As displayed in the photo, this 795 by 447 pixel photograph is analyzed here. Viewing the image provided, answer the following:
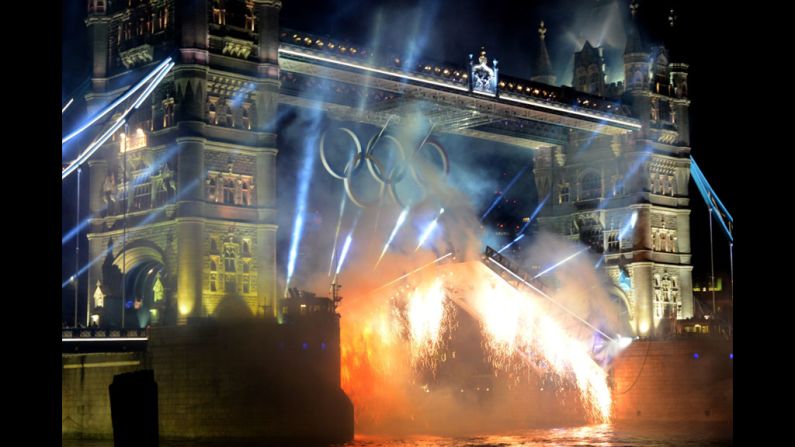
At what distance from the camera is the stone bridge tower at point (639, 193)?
7206 centimetres

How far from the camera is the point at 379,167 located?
63562 mm

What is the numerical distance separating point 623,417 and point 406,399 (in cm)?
1279

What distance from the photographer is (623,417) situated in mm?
67750

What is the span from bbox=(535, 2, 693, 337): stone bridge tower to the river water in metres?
11.5

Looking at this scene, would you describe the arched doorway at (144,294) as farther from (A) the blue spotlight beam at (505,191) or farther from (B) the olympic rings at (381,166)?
(A) the blue spotlight beam at (505,191)

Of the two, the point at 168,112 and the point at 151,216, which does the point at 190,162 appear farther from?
the point at 151,216

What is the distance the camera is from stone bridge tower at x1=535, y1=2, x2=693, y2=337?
72.1m

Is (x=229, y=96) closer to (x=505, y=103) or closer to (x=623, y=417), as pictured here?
(x=505, y=103)

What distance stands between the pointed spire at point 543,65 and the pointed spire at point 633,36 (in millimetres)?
5301

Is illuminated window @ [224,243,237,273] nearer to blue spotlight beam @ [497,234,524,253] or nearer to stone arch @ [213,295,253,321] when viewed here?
stone arch @ [213,295,253,321]

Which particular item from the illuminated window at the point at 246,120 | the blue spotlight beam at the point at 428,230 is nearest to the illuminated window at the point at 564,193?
the blue spotlight beam at the point at 428,230

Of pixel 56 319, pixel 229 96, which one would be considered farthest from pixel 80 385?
pixel 56 319

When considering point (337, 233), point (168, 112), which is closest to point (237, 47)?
point (168, 112)

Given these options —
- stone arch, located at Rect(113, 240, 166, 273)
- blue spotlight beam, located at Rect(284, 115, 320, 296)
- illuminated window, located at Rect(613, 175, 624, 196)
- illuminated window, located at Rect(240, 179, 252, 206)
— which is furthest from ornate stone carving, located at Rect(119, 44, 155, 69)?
illuminated window, located at Rect(613, 175, 624, 196)
